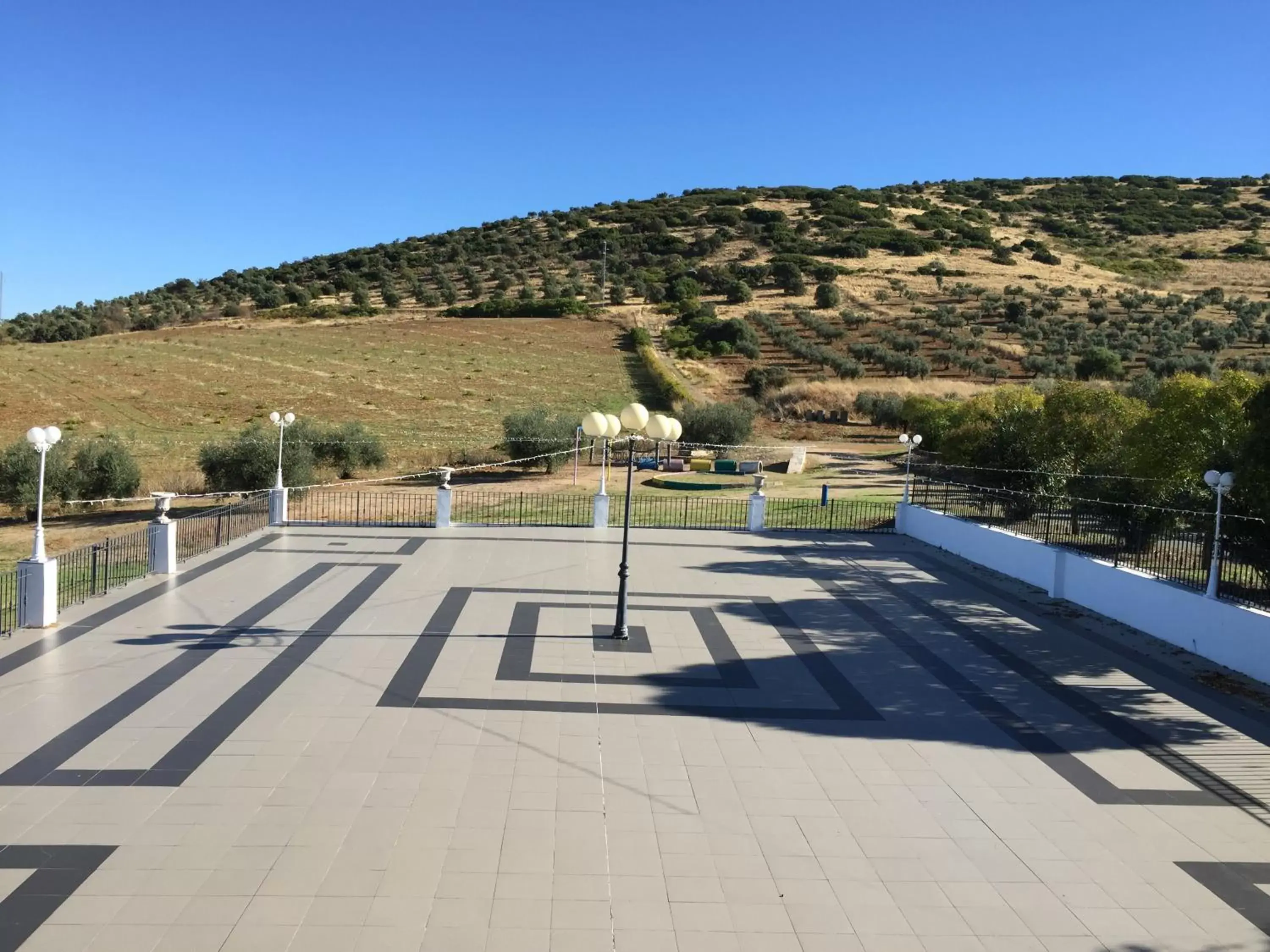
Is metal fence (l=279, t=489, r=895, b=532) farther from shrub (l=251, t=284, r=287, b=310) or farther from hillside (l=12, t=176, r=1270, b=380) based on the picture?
shrub (l=251, t=284, r=287, b=310)

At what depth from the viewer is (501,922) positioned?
5.30 metres

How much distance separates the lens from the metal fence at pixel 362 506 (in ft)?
79.5

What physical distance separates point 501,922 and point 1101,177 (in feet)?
403

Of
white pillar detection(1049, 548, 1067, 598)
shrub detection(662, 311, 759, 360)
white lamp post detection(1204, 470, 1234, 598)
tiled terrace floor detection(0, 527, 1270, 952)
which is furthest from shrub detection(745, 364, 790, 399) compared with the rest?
white lamp post detection(1204, 470, 1234, 598)

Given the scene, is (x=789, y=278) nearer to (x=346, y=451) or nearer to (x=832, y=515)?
(x=346, y=451)

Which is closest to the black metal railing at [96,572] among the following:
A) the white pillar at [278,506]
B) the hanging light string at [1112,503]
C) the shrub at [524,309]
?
the white pillar at [278,506]

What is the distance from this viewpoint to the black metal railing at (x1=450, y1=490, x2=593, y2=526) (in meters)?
23.2

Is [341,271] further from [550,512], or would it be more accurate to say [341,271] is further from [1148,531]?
[1148,531]

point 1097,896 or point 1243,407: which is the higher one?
point 1243,407

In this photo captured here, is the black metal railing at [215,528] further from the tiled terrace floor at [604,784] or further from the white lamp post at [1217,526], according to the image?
the white lamp post at [1217,526]

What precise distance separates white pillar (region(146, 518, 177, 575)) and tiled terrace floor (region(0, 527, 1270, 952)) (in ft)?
4.88

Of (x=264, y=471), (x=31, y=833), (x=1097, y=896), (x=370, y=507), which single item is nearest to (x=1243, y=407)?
(x=1097, y=896)

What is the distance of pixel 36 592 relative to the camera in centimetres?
1105

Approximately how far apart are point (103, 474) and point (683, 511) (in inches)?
685
